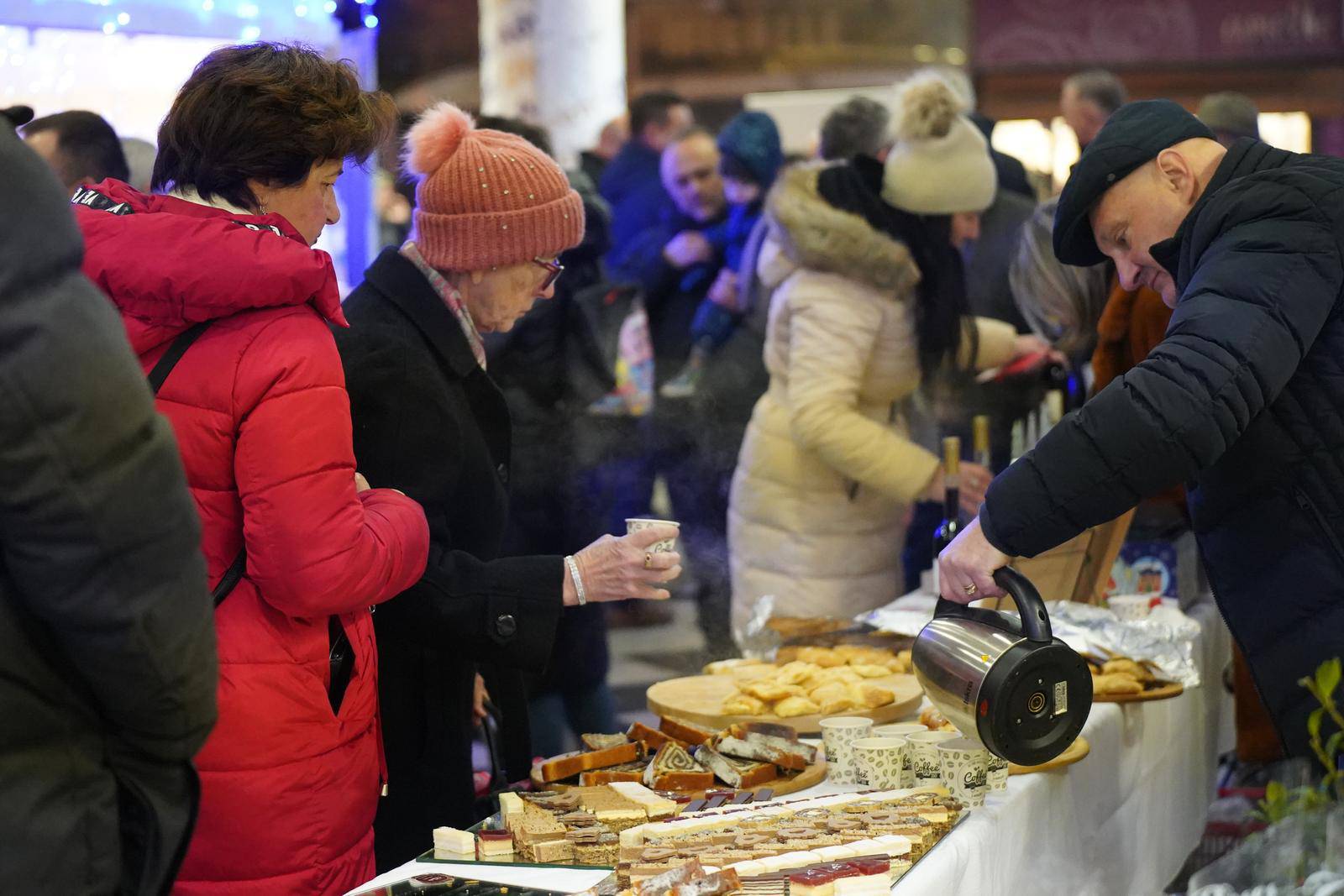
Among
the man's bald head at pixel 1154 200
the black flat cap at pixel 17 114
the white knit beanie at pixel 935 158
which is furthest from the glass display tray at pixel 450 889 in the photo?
the white knit beanie at pixel 935 158

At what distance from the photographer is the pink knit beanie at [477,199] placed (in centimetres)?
252

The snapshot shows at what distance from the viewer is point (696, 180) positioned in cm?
602

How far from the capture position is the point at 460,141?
8.45ft

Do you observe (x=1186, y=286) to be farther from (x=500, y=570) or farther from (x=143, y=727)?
(x=143, y=727)

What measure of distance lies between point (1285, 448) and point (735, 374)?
9.97 feet

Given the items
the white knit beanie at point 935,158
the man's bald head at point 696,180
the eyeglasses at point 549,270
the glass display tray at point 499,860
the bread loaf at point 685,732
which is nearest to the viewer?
the glass display tray at point 499,860

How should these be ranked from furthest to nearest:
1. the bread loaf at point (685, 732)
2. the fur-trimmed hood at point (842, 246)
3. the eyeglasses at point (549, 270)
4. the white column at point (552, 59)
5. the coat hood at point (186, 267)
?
the white column at point (552, 59) → the fur-trimmed hood at point (842, 246) → the eyeglasses at point (549, 270) → the bread loaf at point (685, 732) → the coat hood at point (186, 267)

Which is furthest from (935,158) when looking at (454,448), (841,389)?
(454,448)

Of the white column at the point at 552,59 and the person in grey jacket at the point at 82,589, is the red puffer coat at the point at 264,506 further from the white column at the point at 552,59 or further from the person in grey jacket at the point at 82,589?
the white column at the point at 552,59

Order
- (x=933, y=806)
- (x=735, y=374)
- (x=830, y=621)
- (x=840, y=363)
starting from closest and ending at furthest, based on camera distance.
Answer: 1. (x=933, y=806)
2. (x=830, y=621)
3. (x=840, y=363)
4. (x=735, y=374)

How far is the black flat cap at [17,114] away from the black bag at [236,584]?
385 millimetres

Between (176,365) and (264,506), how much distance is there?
20 centimetres

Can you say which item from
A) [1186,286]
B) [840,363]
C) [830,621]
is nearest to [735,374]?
[840,363]

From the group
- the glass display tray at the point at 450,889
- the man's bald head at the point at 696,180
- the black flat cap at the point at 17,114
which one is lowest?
the glass display tray at the point at 450,889
